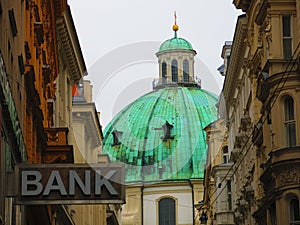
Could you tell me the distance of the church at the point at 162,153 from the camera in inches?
4968

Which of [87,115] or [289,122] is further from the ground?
[87,115]

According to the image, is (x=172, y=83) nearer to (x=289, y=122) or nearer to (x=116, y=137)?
(x=116, y=137)

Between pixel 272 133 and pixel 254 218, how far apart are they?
9.00 meters

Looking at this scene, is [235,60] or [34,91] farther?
[235,60]

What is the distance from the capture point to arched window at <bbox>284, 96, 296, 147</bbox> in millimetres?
36656

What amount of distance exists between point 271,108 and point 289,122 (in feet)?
3.57

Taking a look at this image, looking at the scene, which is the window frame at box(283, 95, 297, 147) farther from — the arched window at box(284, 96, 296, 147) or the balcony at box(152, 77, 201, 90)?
the balcony at box(152, 77, 201, 90)

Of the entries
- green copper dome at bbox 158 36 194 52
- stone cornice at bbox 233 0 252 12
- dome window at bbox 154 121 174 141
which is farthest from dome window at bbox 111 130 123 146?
stone cornice at bbox 233 0 252 12

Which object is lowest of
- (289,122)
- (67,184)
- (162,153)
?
(67,184)

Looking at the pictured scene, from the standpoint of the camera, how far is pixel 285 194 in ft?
118

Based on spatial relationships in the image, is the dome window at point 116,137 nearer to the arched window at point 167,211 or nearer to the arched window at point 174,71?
the arched window at point 167,211

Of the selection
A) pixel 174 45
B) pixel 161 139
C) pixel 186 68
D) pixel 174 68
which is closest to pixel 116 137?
pixel 161 139

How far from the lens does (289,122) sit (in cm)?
3678

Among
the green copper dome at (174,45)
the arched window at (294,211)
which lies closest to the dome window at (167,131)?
the green copper dome at (174,45)
